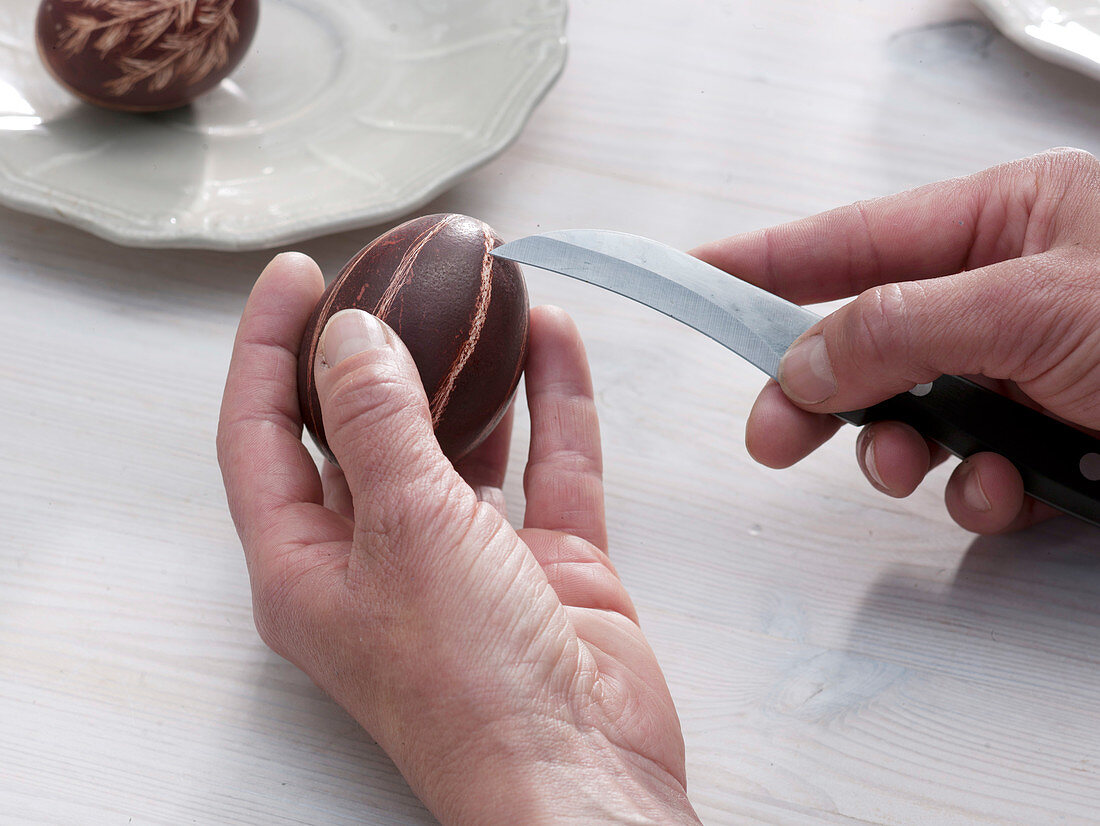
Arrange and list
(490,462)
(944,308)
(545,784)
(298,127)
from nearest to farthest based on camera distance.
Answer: (545,784), (944,308), (490,462), (298,127)

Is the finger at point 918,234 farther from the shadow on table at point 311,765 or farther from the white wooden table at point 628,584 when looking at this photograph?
the shadow on table at point 311,765

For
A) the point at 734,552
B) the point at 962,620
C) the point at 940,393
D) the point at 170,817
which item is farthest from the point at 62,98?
the point at 962,620

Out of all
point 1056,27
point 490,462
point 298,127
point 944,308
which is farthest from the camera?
point 1056,27

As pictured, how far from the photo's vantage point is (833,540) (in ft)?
3.22

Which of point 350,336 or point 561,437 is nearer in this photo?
point 350,336

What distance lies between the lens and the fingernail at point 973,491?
888mm

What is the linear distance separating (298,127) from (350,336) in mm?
633

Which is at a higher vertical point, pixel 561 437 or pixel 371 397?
pixel 371 397

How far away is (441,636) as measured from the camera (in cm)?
68

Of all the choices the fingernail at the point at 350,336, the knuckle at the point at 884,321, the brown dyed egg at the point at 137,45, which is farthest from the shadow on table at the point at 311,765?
the brown dyed egg at the point at 137,45

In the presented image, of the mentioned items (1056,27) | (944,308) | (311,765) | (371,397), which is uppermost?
(1056,27)

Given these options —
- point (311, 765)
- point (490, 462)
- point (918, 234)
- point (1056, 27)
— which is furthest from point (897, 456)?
point (1056, 27)

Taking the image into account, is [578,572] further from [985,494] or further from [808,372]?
[985,494]

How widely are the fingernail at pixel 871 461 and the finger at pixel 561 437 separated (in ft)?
0.90
